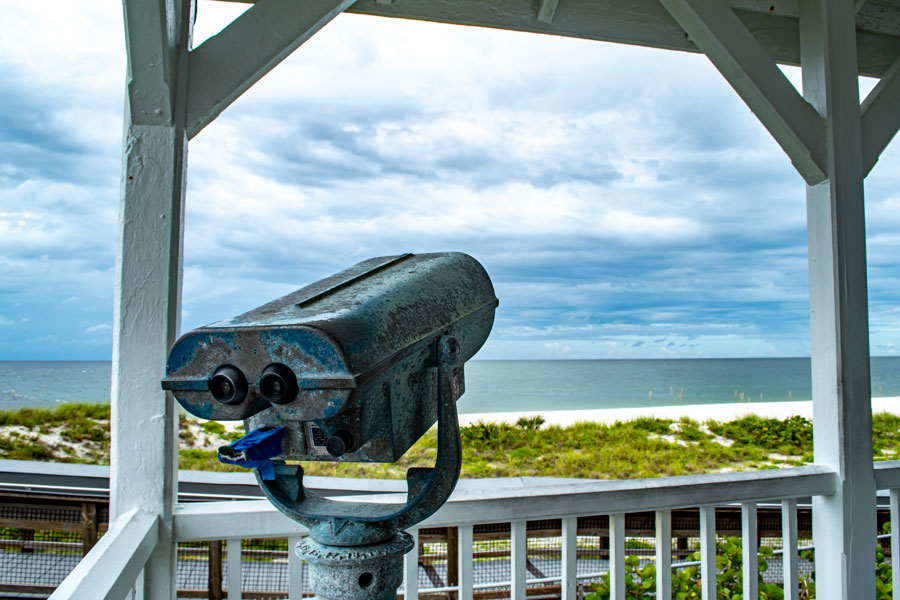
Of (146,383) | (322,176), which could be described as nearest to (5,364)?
(322,176)

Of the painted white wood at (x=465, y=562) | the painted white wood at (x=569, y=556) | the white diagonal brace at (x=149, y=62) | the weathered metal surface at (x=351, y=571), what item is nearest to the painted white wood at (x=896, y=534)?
the painted white wood at (x=569, y=556)

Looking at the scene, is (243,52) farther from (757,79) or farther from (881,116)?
(881,116)

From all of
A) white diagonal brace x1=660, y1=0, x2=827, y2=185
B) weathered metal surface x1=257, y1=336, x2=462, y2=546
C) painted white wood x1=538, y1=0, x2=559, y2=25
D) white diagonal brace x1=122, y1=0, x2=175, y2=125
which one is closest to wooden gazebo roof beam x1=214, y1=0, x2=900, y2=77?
painted white wood x1=538, y1=0, x2=559, y2=25

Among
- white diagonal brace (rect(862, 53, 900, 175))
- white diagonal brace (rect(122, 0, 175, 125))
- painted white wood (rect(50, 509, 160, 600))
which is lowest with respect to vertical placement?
painted white wood (rect(50, 509, 160, 600))

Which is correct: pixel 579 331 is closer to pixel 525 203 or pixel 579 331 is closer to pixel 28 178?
pixel 525 203

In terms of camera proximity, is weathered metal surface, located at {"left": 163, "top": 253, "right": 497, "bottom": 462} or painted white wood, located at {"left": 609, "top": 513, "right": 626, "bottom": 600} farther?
painted white wood, located at {"left": 609, "top": 513, "right": 626, "bottom": 600}

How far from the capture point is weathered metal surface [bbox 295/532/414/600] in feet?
2.27

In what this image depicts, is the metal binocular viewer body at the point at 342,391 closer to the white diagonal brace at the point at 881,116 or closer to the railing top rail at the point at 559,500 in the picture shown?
the railing top rail at the point at 559,500

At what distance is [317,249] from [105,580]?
2677 cm

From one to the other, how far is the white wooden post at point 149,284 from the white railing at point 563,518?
0.08m

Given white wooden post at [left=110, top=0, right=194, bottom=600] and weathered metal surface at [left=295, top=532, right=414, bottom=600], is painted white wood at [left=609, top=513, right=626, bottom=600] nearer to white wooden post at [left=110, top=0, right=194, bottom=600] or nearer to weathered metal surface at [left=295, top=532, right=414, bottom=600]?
weathered metal surface at [left=295, top=532, right=414, bottom=600]

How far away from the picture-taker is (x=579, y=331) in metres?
36.2

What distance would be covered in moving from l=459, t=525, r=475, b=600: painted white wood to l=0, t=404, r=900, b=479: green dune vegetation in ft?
25.4

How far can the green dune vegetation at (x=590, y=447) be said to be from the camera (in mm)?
8734
